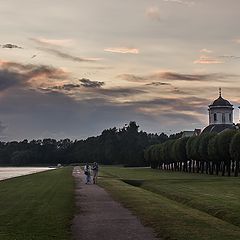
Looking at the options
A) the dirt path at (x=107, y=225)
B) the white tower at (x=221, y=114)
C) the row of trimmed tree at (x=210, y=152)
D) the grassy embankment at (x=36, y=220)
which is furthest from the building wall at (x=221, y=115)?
the dirt path at (x=107, y=225)

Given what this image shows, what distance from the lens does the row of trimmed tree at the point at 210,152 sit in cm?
8253

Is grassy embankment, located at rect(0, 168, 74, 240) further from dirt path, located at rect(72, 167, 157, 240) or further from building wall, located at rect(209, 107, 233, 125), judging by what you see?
building wall, located at rect(209, 107, 233, 125)

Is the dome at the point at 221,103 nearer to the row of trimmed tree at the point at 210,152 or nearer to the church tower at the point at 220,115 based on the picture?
the church tower at the point at 220,115

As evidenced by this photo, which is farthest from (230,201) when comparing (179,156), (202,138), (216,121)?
(216,121)

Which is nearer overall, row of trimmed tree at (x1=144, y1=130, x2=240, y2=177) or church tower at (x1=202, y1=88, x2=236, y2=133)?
row of trimmed tree at (x1=144, y1=130, x2=240, y2=177)

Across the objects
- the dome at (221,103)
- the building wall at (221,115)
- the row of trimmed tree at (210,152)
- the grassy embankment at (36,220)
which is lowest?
the grassy embankment at (36,220)

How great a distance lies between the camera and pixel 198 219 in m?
23.2

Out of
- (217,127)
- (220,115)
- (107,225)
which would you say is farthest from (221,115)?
(107,225)

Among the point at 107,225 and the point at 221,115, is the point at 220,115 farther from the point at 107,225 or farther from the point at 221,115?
the point at 107,225

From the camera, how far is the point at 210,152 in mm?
91625

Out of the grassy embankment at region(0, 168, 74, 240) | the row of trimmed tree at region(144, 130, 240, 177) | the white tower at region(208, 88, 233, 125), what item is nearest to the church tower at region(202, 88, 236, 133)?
the white tower at region(208, 88, 233, 125)

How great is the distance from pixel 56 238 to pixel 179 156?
102 meters

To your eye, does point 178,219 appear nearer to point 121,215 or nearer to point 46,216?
point 121,215

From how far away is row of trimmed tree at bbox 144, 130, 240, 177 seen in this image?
8253 centimetres
